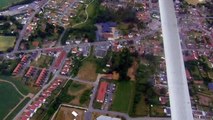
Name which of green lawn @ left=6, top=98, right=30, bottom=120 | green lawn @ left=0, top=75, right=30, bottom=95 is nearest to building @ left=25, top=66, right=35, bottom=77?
green lawn @ left=0, top=75, right=30, bottom=95

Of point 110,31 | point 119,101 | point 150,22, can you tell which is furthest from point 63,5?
point 119,101

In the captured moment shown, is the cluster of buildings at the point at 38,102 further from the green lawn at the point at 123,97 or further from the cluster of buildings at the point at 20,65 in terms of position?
the green lawn at the point at 123,97

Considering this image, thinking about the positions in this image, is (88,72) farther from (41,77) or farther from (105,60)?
(41,77)

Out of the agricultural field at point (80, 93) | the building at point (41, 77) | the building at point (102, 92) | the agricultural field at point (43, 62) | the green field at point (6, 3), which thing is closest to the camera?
the agricultural field at point (80, 93)

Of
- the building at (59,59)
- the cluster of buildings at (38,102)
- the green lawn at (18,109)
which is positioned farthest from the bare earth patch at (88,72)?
the green lawn at (18,109)

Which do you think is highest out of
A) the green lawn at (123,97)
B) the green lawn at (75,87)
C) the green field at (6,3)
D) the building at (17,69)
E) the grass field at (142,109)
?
the green field at (6,3)

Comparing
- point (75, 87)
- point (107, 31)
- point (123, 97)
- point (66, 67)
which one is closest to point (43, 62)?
point (66, 67)

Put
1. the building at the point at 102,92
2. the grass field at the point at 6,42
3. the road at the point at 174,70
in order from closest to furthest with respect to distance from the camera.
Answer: the road at the point at 174,70 → the building at the point at 102,92 → the grass field at the point at 6,42

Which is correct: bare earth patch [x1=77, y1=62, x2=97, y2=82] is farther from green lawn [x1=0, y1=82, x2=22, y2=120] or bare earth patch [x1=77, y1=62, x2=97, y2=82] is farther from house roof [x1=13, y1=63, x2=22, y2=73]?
green lawn [x1=0, y1=82, x2=22, y2=120]
